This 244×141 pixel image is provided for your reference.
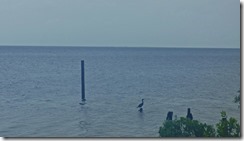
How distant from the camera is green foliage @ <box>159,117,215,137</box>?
2.49 metres

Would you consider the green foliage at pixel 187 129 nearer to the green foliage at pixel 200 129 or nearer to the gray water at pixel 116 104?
the green foliage at pixel 200 129

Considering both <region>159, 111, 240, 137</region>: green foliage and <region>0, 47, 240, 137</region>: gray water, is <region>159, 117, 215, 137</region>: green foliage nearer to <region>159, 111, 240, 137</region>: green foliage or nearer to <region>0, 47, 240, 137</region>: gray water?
<region>159, 111, 240, 137</region>: green foliage

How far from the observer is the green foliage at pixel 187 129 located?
249 centimetres

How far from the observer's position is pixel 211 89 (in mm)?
3178

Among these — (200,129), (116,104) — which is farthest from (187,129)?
(116,104)

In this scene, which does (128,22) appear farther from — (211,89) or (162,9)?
(211,89)

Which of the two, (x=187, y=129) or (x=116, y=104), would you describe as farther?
(x=116, y=104)

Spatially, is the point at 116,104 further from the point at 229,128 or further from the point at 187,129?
the point at 229,128

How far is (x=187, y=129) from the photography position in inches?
100

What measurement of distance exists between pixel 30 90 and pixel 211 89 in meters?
2.13

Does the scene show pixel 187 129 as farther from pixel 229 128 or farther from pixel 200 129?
pixel 229 128

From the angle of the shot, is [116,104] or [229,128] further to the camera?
[116,104]

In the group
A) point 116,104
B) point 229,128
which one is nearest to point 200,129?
point 229,128

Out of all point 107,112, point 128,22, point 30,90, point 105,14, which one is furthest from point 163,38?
point 30,90
